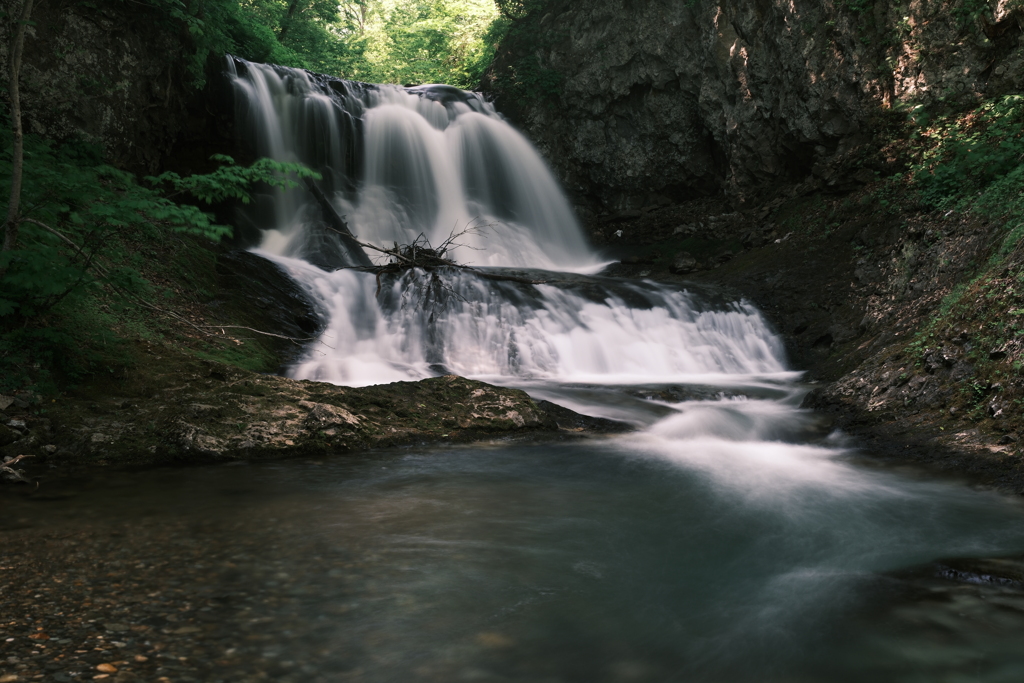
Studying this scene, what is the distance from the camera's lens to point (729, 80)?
14531 millimetres

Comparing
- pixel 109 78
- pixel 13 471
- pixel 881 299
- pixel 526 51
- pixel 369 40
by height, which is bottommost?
pixel 13 471

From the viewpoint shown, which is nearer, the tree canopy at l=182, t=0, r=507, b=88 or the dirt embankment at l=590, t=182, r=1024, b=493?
the dirt embankment at l=590, t=182, r=1024, b=493

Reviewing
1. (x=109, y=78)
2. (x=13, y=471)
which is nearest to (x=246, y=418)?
(x=13, y=471)

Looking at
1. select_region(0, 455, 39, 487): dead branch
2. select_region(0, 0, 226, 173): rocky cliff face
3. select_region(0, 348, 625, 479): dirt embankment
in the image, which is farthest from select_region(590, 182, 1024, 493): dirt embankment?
select_region(0, 0, 226, 173): rocky cliff face

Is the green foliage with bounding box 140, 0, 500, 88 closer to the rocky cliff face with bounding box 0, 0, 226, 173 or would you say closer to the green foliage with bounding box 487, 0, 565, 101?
the rocky cliff face with bounding box 0, 0, 226, 173

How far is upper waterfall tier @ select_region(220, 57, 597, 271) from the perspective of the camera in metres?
13.8

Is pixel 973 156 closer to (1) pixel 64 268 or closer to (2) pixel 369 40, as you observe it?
(1) pixel 64 268

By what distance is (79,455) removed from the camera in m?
4.51

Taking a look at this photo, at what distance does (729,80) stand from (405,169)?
316 inches

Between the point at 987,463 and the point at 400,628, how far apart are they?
4.55m

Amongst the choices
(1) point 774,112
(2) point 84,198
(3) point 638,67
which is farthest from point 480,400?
(3) point 638,67

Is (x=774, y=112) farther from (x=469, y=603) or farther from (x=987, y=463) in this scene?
(x=469, y=603)

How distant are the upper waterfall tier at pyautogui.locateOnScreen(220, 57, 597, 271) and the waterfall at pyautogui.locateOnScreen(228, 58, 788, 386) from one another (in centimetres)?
4

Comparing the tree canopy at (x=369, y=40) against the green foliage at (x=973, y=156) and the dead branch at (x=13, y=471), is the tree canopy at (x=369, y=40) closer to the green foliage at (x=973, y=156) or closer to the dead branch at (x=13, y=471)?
the dead branch at (x=13, y=471)
